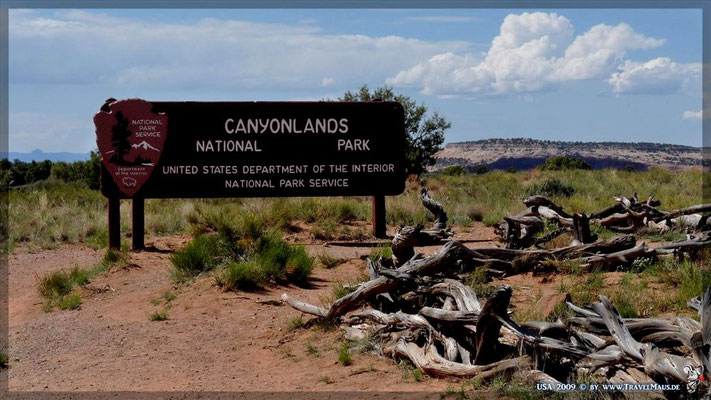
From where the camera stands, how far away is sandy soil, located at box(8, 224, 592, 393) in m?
8.18

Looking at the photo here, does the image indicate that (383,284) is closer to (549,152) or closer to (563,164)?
(563,164)

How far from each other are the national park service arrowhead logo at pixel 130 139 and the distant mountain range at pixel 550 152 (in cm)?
6597

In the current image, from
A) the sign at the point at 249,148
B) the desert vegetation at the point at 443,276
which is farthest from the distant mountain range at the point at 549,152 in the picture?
the sign at the point at 249,148

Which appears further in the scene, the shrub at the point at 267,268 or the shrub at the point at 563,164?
the shrub at the point at 563,164

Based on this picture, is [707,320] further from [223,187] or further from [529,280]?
[223,187]

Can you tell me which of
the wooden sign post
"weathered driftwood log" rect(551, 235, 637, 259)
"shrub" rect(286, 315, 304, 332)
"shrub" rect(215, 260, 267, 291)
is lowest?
"shrub" rect(286, 315, 304, 332)

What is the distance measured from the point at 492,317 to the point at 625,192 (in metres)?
19.0

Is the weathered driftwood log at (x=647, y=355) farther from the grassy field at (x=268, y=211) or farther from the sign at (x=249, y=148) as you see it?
the sign at (x=249, y=148)

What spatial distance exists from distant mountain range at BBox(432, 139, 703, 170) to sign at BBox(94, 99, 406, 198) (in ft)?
212

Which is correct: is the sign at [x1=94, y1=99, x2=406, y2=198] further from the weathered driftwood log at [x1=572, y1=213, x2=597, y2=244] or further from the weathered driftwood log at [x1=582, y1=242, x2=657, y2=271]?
the weathered driftwood log at [x1=582, y1=242, x2=657, y2=271]

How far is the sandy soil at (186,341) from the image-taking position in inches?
322

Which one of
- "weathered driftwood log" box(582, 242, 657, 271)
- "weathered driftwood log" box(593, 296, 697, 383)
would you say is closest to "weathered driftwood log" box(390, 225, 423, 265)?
"weathered driftwood log" box(582, 242, 657, 271)

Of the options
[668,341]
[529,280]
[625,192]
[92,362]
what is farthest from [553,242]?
[625,192]

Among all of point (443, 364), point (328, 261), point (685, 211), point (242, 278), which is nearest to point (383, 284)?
point (443, 364)
